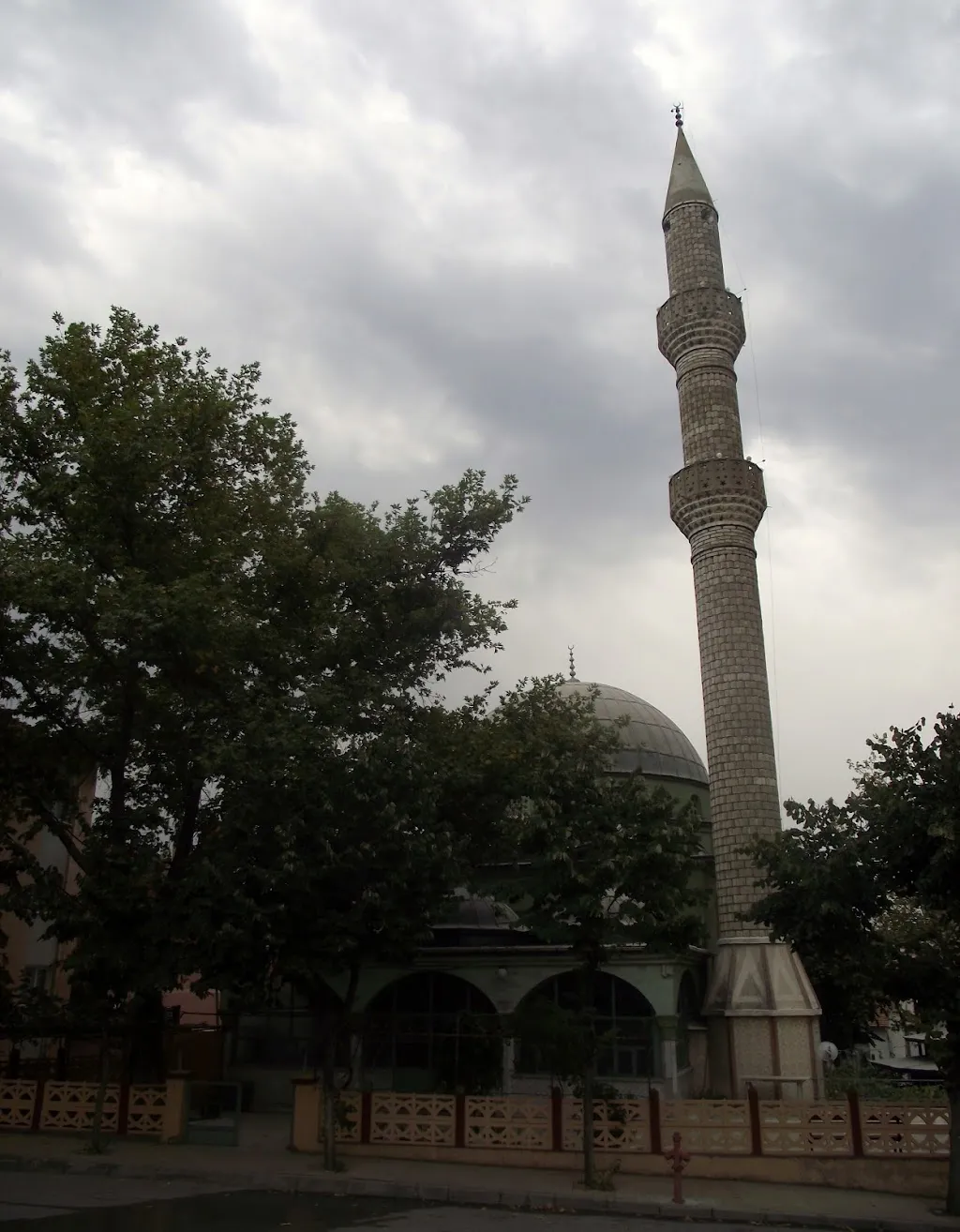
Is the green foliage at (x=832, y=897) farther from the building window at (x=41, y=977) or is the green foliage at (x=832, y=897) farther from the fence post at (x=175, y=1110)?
the building window at (x=41, y=977)

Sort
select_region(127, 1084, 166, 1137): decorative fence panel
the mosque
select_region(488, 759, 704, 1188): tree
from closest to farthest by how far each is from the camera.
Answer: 1. select_region(488, 759, 704, 1188): tree
2. select_region(127, 1084, 166, 1137): decorative fence panel
3. the mosque

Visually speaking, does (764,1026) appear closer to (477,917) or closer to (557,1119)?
(477,917)

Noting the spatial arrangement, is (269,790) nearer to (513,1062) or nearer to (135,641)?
(135,641)

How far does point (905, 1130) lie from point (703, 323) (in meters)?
17.9

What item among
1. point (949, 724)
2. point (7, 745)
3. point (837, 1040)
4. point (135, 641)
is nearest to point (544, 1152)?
point (949, 724)

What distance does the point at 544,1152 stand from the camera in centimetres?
1327

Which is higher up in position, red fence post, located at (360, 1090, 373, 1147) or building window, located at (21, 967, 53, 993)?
building window, located at (21, 967, 53, 993)

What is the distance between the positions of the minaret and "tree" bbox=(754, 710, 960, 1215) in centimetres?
440

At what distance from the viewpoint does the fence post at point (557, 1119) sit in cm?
1327

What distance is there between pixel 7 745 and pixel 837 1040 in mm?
22746

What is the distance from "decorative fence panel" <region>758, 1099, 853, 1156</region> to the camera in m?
12.3

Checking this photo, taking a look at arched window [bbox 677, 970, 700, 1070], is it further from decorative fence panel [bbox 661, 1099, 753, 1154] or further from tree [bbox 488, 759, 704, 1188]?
tree [bbox 488, 759, 704, 1188]

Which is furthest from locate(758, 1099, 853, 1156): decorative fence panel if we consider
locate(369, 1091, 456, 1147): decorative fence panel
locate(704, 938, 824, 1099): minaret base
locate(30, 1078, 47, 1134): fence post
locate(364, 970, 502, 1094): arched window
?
locate(30, 1078, 47, 1134): fence post

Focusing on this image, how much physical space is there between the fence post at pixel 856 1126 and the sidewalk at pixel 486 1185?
43cm
